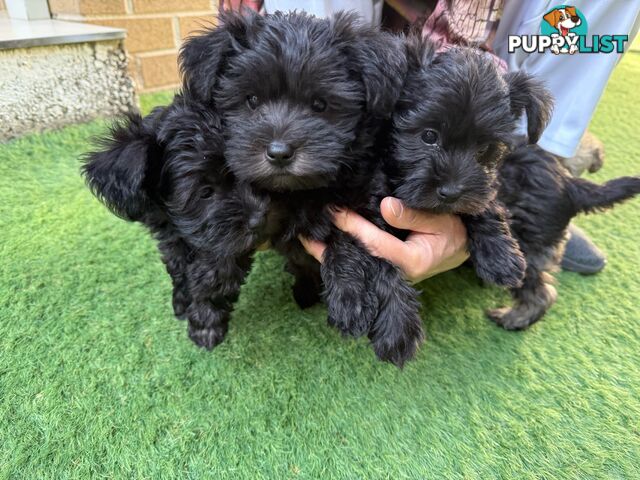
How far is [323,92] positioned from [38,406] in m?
1.47

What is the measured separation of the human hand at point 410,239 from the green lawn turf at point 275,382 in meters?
0.46

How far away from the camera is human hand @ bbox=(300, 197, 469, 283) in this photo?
1.64 meters

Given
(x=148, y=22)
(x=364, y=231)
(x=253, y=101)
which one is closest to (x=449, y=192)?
(x=364, y=231)

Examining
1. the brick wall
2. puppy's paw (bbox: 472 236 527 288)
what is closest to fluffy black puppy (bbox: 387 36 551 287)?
puppy's paw (bbox: 472 236 527 288)

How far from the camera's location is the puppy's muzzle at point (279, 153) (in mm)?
1354

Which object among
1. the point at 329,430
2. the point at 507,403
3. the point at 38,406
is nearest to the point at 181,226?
the point at 38,406

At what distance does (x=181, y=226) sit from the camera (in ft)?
5.33

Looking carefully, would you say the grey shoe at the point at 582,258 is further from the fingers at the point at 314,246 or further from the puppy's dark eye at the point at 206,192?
the puppy's dark eye at the point at 206,192

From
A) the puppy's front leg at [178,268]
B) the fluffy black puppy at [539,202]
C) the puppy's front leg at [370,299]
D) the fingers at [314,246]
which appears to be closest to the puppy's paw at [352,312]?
the puppy's front leg at [370,299]

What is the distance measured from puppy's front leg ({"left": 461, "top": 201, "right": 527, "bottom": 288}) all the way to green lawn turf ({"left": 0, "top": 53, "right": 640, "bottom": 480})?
50 cm

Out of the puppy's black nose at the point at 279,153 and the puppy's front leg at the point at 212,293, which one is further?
the puppy's front leg at the point at 212,293

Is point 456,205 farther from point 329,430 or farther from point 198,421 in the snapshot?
point 198,421

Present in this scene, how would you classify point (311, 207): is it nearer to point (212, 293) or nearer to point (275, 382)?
point (212, 293)

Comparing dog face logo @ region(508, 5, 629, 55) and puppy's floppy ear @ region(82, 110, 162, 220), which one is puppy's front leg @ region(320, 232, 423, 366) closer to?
puppy's floppy ear @ region(82, 110, 162, 220)
